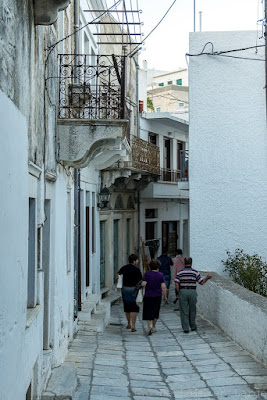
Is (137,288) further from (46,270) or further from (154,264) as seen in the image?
(46,270)

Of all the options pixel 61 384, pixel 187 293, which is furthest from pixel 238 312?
pixel 61 384

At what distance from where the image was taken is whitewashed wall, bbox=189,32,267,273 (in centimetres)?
1432

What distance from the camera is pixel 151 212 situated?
23750 millimetres

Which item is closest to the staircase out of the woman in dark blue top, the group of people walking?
the woman in dark blue top

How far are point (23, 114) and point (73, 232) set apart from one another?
5962 mm

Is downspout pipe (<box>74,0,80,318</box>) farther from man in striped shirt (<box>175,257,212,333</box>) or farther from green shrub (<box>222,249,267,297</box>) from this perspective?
green shrub (<box>222,249,267,297</box>)

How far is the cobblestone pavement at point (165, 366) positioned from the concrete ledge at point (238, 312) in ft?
0.60

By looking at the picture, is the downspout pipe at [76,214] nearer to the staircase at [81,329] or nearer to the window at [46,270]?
the staircase at [81,329]

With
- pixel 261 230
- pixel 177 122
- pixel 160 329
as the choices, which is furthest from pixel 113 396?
pixel 177 122

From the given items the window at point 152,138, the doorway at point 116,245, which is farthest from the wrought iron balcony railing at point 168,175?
the doorway at point 116,245

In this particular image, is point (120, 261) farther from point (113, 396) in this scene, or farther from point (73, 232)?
point (113, 396)

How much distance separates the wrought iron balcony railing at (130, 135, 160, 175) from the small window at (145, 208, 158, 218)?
2900mm

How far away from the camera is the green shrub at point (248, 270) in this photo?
42.6 feet

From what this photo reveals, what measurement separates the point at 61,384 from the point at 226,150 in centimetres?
880
